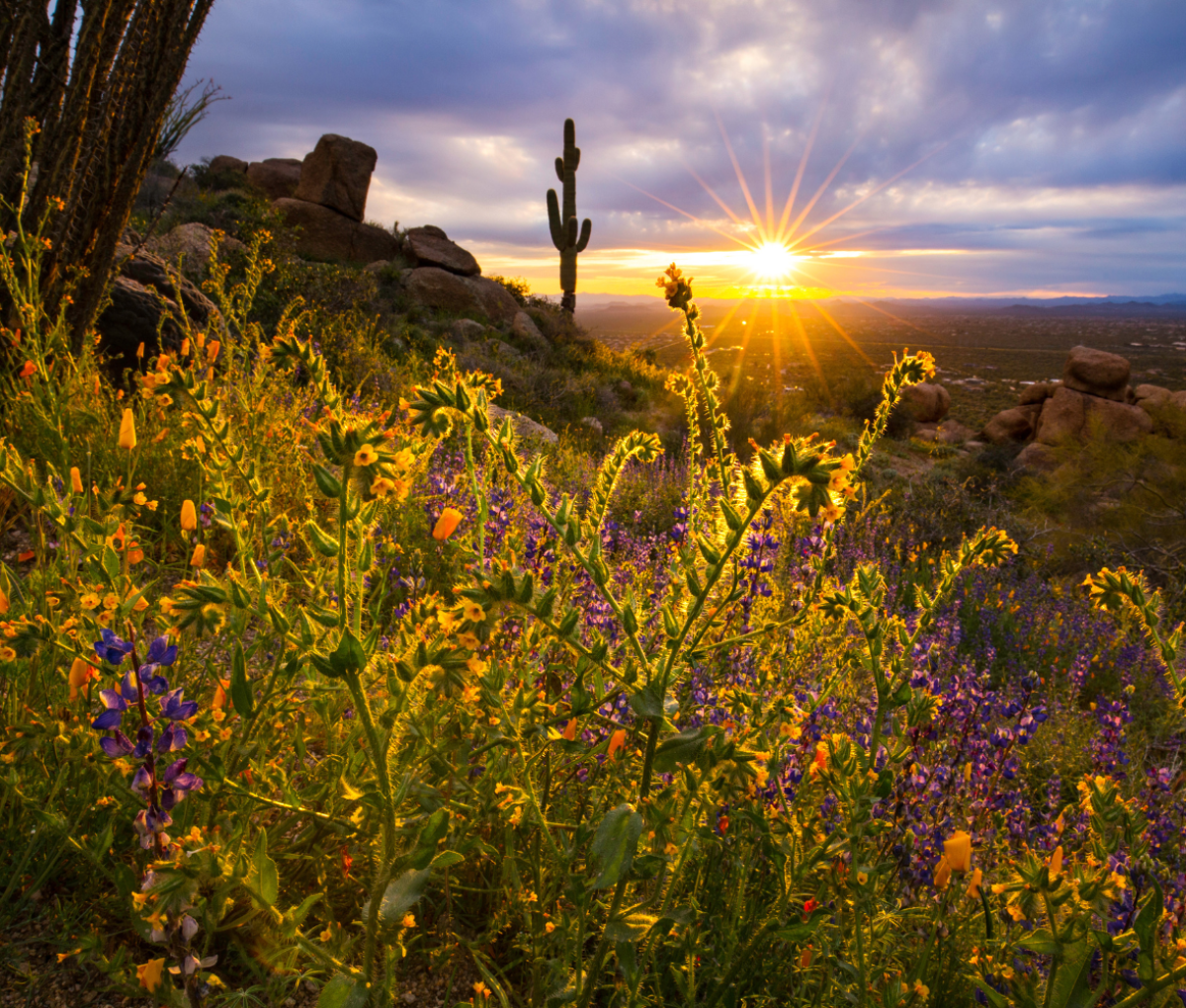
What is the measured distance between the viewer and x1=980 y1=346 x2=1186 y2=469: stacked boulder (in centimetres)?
1634

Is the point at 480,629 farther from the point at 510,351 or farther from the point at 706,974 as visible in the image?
the point at 510,351

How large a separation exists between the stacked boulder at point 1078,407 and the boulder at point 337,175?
19129mm

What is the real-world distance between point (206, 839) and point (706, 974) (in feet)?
3.23

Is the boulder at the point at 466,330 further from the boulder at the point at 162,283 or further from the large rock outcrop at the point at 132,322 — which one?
A: the large rock outcrop at the point at 132,322

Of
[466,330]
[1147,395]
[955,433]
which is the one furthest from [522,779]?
[1147,395]

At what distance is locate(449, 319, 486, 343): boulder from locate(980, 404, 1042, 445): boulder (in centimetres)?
1426

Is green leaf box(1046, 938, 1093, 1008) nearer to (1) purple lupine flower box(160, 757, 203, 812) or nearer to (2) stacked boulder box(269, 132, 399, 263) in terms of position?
(1) purple lupine flower box(160, 757, 203, 812)

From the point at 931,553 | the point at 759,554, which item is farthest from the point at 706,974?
the point at 931,553

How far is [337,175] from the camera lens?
19.0 meters

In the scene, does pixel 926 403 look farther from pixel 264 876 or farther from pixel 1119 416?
pixel 264 876

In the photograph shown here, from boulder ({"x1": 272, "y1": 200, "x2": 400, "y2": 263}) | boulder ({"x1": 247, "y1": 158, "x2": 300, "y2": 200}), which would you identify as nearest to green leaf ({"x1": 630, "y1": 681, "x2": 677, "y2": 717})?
boulder ({"x1": 272, "y1": 200, "x2": 400, "y2": 263})

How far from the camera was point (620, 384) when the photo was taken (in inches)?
567

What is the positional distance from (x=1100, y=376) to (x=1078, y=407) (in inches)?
45.7

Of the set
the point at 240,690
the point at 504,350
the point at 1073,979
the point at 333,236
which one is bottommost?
the point at 1073,979
